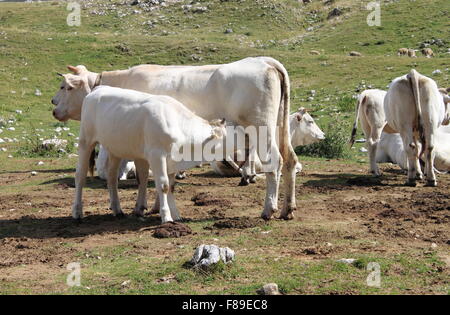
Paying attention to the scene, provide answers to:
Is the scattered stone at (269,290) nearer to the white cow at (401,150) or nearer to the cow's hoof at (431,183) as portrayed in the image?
the cow's hoof at (431,183)

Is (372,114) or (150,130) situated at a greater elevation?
(150,130)

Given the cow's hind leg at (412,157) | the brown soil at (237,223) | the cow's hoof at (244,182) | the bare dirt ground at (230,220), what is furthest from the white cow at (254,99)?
the cow's hind leg at (412,157)

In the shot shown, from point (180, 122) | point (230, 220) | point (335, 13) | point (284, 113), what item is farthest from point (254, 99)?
point (335, 13)

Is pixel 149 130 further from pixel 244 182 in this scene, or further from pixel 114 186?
pixel 244 182

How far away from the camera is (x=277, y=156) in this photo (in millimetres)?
9688

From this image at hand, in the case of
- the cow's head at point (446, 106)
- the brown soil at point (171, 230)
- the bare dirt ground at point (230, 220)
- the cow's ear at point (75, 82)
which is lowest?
Answer: the bare dirt ground at point (230, 220)

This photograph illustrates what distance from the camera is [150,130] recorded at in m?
9.02

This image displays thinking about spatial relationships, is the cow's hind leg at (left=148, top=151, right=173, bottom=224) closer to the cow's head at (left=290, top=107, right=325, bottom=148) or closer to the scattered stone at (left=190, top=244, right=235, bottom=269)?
the scattered stone at (left=190, top=244, right=235, bottom=269)

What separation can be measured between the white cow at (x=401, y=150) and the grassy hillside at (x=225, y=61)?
1.95ft

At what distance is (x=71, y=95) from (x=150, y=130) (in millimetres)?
3397

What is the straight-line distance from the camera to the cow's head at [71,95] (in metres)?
11.8

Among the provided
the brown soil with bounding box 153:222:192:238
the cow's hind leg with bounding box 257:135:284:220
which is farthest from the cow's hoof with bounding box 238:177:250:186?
the brown soil with bounding box 153:222:192:238

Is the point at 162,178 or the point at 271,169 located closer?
the point at 162,178
